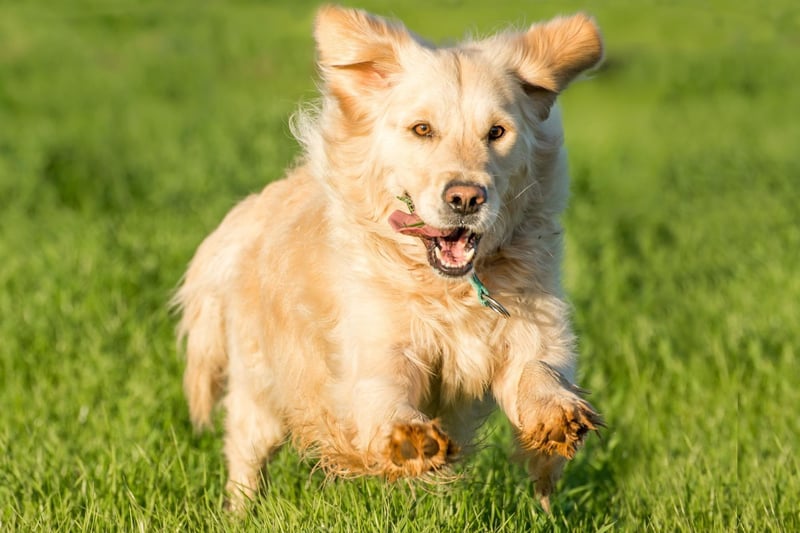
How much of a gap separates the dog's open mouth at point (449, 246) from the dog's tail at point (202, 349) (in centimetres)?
190

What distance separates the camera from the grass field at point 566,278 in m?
4.95

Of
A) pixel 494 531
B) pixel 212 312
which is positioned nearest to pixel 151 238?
pixel 212 312

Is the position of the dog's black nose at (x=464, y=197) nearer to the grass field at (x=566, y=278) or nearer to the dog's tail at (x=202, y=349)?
the grass field at (x=566, y=278)

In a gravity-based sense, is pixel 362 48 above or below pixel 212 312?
above

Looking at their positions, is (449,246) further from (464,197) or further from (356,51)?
(356,51)

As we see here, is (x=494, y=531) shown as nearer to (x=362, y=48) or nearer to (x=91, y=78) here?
(x=362, y=48)

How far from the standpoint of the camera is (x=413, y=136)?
14.5 feet

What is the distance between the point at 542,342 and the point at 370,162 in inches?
37.8

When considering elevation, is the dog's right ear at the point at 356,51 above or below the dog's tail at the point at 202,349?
above

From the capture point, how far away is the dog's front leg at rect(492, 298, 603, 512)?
4.06 meters

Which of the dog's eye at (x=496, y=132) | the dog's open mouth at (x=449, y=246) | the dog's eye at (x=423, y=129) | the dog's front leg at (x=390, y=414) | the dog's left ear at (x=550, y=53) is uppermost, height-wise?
the dog's left ear at (x=550, y=53)

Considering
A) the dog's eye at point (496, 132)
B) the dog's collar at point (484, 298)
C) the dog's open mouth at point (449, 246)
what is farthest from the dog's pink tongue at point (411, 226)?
the dog's eye at point (496, 132)

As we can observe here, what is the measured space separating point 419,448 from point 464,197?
2.90 feet

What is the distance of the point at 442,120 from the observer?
14.4 feet
